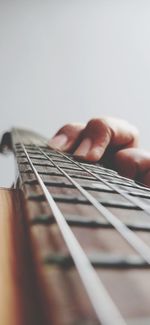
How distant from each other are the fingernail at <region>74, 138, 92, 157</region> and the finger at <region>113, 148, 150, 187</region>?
98 mm

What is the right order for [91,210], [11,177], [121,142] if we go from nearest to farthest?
1. [91,210]
2. [121,142]
3. [11,177]

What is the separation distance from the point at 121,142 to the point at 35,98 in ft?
5.12

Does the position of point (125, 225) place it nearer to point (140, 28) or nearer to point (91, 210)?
point (91, 210)

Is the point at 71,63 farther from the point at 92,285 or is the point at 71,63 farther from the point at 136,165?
the point at 92,285

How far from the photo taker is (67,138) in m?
1.19

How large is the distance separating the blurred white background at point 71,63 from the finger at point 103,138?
4.87ft

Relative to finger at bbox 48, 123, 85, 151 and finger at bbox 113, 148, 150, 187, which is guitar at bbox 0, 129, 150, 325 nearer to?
finger at bbox 113, 148, 150, 187

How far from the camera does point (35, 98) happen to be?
8.61 ft

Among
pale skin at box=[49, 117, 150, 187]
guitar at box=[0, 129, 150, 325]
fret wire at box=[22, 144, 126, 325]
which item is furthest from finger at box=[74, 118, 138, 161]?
fret wire at box=[22, 144, 126, 325]

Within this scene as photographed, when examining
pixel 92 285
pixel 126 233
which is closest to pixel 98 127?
pixel 126 233

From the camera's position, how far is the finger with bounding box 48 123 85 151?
3.76ft

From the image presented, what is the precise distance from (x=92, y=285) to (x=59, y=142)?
3.29 feet

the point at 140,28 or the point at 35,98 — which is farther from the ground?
the point at 140,28

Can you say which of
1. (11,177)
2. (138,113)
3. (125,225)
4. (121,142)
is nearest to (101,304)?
(125,225)
